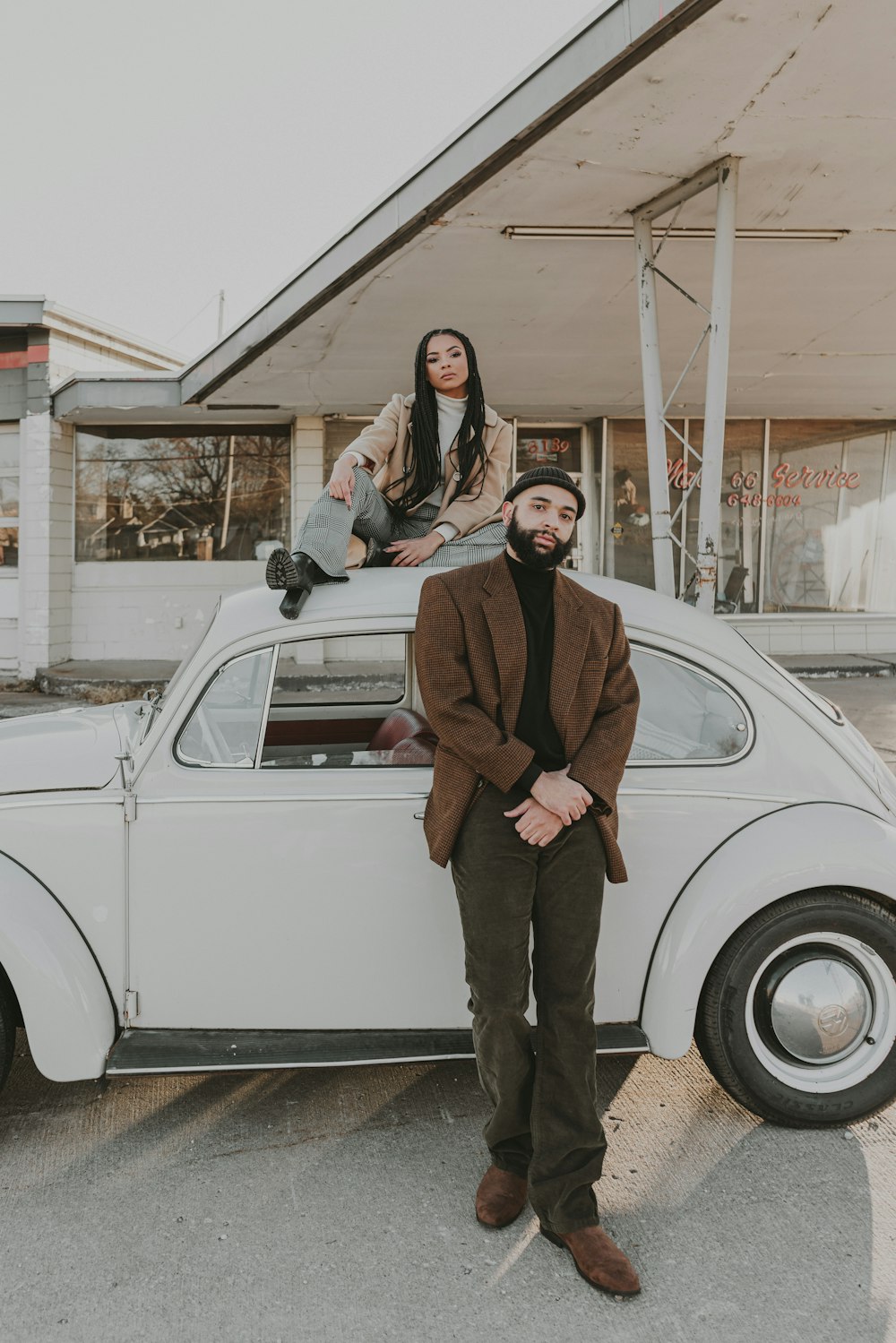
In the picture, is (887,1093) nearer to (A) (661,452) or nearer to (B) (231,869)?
(B) (231,869)

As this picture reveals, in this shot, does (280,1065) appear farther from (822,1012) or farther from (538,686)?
(822,1012)

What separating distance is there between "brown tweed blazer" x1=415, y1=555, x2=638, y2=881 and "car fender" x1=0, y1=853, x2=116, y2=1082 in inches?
43.6

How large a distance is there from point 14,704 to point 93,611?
2.97 m

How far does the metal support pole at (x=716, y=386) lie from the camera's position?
5.98 m

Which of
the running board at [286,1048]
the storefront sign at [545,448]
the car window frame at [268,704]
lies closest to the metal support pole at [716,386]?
the car window frame at [268,704]

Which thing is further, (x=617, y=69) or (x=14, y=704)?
(x=14, y=704)

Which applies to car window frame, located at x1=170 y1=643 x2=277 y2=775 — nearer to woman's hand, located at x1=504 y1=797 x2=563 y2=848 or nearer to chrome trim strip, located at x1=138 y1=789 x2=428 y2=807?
chrome trim strip, located at x1=138 y1=789 x2=428 y2=807

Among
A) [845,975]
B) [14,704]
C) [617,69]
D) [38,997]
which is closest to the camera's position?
[38,997]

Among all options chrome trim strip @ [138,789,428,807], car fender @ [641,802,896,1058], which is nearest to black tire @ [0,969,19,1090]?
chrome trim strip @ [138,789,428,807]

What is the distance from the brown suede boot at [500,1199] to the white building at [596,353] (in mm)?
4687

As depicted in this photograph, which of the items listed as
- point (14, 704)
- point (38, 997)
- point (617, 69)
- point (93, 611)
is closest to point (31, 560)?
point (93, 611)

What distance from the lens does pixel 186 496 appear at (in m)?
14.0

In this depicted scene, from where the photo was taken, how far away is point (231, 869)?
9.78 ft

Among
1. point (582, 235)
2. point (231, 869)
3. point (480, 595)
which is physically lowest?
point (231, 869)
